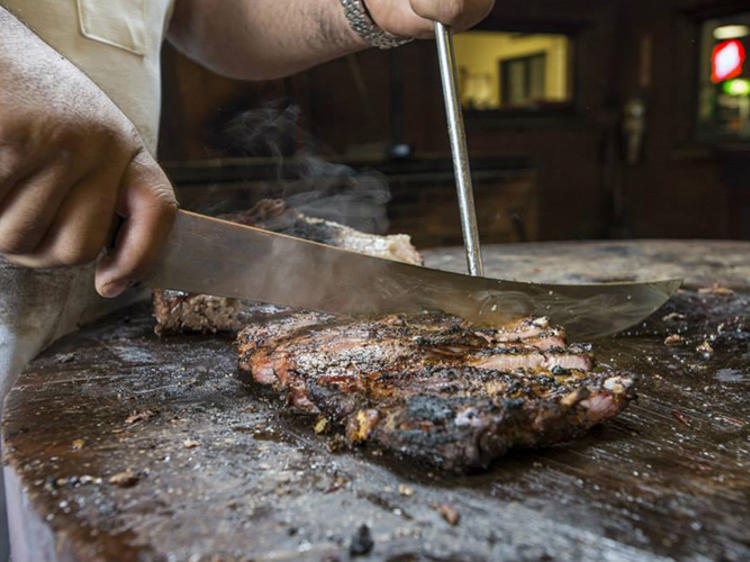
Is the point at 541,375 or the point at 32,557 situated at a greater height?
the point at 541,375

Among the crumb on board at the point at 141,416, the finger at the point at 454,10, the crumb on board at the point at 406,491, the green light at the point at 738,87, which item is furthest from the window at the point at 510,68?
the crumb on board at the point at 406,491

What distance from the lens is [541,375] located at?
4.97 ft

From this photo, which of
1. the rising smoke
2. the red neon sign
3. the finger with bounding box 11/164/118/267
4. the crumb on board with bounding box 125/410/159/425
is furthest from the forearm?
the red neon sign

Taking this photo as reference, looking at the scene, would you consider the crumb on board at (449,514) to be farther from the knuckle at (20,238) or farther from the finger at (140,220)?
the knuckle at (20,238)

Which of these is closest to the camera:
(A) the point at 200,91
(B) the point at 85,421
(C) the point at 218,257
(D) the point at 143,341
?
(B) the point at 85,421

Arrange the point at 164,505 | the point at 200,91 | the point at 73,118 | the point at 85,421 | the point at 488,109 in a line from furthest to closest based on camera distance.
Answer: the point at 488,109 → the point at 200,91 → the point at 85,421 → the point at 73,118 → the point at 164,505

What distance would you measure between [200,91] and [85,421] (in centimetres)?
635

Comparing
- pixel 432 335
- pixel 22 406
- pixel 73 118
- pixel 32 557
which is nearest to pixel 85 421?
pixel 22 406

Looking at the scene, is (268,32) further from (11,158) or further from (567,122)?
(567,122)

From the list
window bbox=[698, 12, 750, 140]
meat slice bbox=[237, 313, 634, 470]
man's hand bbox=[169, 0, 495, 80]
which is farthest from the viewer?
window bbox=[698, 12, 750, 140]

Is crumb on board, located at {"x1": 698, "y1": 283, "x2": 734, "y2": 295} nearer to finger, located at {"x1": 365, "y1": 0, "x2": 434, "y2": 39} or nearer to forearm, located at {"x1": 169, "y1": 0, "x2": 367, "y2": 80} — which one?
finger, located at {"x1": 365, "y1": 0, "x2": 434, "y2": 39}

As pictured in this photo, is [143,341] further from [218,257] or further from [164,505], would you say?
[164,505]

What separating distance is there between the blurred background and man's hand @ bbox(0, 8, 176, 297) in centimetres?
478

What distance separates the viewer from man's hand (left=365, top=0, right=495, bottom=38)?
2.14 meters
